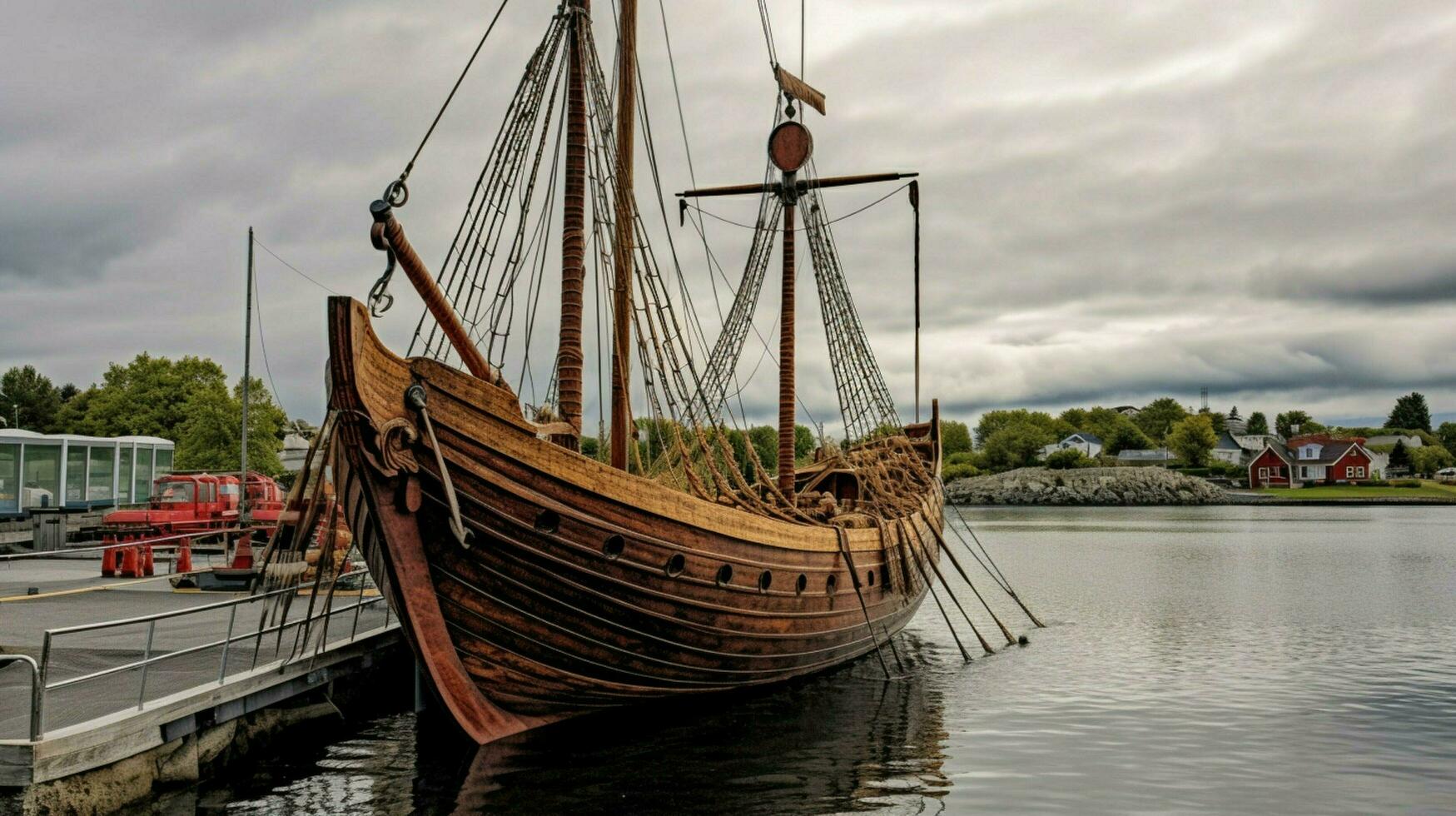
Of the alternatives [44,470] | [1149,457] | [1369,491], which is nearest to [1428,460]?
[1369,491]

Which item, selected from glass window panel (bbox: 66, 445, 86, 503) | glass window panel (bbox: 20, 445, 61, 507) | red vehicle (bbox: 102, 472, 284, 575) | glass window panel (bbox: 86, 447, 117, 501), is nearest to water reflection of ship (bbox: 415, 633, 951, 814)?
red vehicle (bbox: 102, 472, 284, 575)

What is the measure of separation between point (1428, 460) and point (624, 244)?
533 ft

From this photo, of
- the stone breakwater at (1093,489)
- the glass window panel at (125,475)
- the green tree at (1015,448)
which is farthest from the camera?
the green tree at (1015,448)

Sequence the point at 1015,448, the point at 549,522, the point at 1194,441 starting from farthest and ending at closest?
the point at 1015,448 < the point at 1194,441 < the point at 549,522

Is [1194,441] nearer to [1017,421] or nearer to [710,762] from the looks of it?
[1017,421]

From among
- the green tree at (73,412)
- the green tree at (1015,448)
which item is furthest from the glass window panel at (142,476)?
the green tree at (1015,448)

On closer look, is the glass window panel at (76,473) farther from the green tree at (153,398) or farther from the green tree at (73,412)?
the green tree at (73,412)

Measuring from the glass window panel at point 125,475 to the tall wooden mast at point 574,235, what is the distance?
116 ft

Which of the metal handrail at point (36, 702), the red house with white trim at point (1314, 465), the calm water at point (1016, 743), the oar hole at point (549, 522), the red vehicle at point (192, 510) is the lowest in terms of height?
the calm water at point (1016, 743)

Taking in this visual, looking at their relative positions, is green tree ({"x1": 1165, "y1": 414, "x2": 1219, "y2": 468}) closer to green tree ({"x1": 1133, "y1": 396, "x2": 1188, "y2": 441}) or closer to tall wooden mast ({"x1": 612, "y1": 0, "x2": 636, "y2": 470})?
green tree ({"x1": 1133, "y1": 396, "x2": 1188, "y2": 441})

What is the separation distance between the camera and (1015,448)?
15275cm

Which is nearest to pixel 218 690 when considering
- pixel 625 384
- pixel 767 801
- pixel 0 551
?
pixel 767 801

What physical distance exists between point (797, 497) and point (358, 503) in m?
12.2

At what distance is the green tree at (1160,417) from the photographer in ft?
595
